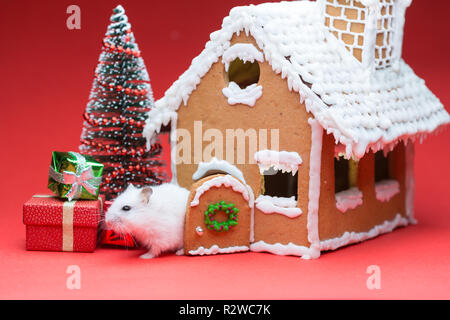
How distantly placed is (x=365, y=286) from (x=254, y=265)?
0.95m

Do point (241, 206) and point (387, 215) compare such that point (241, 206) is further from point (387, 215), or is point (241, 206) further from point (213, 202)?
point (387, 215)

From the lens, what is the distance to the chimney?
7.43 metres

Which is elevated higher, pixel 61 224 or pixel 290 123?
pixel 290 123

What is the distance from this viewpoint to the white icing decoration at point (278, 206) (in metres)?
7.05

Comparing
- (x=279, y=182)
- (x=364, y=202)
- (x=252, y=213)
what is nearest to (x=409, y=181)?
(x=364, y=202)

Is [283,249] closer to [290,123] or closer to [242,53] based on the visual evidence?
[290,123]

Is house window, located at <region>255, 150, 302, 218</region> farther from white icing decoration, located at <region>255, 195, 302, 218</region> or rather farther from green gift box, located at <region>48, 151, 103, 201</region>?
green gift box, located at <region>48, 151, 103, 201</region>

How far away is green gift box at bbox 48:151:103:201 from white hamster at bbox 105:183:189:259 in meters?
0.34

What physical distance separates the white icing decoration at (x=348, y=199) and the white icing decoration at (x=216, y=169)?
80cm

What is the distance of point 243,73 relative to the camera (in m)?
7.76

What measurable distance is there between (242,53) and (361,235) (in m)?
1.84

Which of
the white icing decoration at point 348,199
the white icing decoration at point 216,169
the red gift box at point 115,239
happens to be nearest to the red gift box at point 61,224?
the red gift box at point 115,239

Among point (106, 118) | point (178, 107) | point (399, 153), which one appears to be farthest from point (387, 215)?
point (106, 118)

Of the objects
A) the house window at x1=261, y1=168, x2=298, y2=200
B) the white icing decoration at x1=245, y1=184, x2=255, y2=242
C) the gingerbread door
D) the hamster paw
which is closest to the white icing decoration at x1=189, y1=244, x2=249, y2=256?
the gingerbread door
